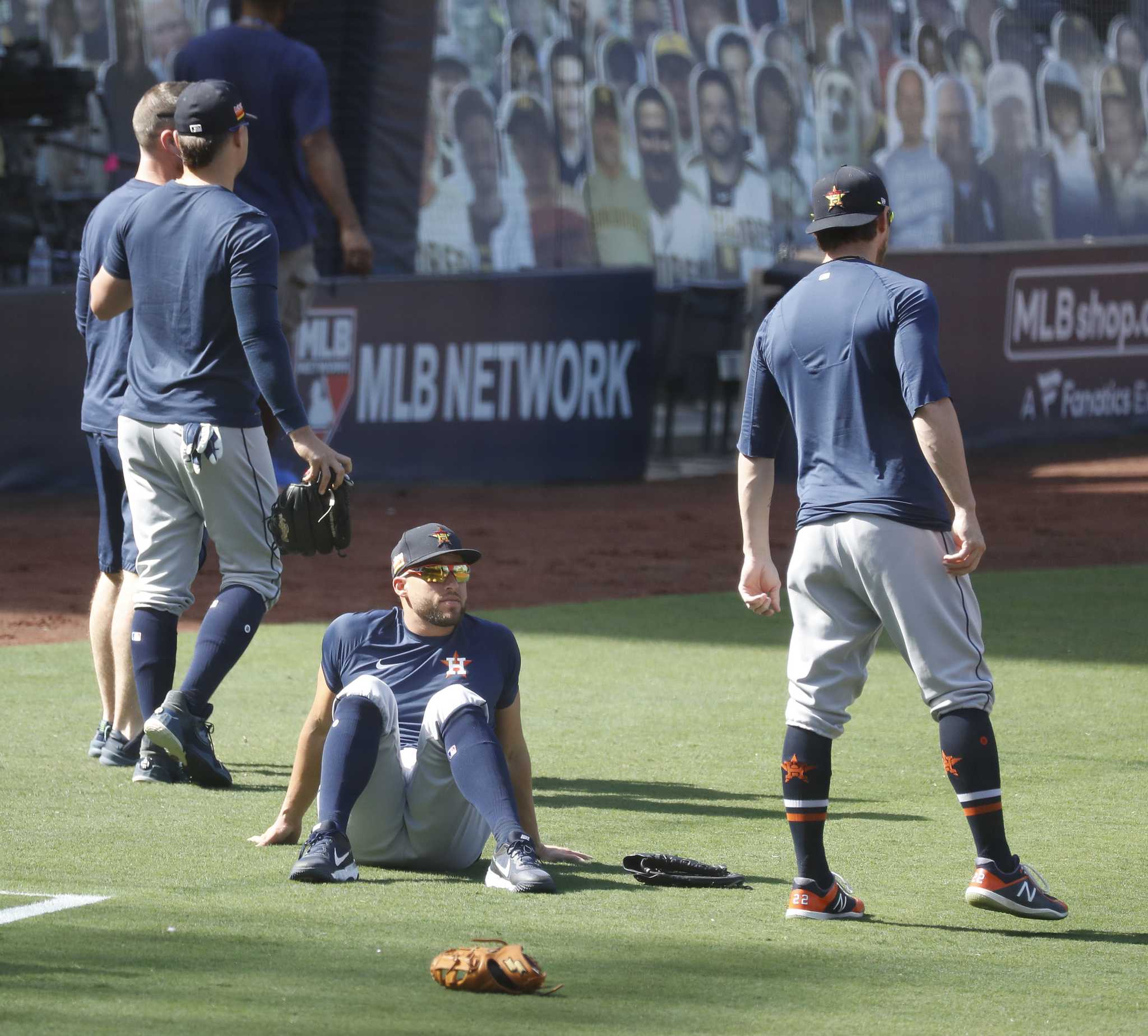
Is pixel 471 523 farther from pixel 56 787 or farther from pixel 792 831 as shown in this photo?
pixel 792 831

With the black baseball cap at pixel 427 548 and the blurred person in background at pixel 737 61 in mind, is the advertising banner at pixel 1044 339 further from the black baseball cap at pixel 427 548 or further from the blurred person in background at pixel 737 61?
the black baseball cap at pixel 427 548

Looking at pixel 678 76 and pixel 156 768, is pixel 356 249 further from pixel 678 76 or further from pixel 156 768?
pixel 678 76

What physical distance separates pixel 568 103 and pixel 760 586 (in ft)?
43.9

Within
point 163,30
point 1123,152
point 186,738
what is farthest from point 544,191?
point 186,738

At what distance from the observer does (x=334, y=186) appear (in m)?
8.17

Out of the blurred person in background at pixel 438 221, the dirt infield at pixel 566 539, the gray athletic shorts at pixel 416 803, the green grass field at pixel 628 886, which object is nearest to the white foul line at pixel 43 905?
the green grass field at pixel 628 886

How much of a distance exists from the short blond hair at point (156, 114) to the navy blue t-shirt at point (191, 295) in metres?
0.28

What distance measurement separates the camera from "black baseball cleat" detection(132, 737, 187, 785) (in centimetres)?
602

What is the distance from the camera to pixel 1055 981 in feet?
13.3

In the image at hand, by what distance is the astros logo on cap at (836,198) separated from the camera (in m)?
4.64

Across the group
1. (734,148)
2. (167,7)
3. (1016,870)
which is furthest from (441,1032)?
(734,148)

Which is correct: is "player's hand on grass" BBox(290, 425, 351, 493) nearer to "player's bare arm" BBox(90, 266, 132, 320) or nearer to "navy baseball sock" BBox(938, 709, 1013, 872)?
"player's bare arm" BBox(90, 266, 132, 320)

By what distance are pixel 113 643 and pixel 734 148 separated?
46.6 feet

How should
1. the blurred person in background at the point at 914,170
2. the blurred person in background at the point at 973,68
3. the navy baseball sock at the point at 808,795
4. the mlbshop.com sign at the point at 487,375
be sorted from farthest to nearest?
the blurred person in background at the point at 973,68
the blurred person in background at the point at 914,170
the mlbshop.com sign at the point at 487,375
the navy baseball sock at the point at 808,795
